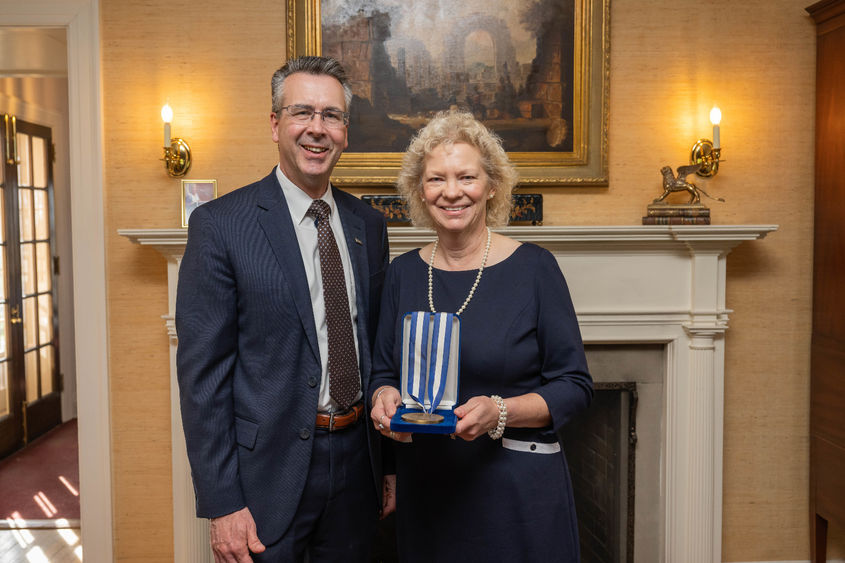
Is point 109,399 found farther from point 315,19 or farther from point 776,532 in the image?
point 776,532

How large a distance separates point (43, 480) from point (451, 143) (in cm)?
398

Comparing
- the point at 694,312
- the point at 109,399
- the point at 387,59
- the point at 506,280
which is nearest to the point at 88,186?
the point at 109,399

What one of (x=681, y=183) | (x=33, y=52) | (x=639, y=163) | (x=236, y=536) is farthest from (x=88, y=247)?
(x=681, y=183)

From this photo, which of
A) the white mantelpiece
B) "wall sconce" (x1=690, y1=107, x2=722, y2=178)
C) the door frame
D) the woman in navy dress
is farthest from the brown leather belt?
"wall sconce" (x1=690, y1=107, x2=722, y2=178)

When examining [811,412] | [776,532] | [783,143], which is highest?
[783,143]

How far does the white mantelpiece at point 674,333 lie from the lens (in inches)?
110

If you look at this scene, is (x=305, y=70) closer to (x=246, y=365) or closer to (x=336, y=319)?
(x=336, y=319)

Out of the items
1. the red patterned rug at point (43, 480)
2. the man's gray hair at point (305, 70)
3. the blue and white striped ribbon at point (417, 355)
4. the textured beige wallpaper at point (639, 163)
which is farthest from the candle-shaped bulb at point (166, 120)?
the red patterned rug at point (43, 480)

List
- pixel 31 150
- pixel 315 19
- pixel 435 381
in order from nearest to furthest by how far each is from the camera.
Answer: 1. pixel 435 381
2. pixel 315 19
3. pixel 31 150

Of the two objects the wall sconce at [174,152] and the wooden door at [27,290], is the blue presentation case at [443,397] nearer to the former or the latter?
the wall sconce at [174,152]

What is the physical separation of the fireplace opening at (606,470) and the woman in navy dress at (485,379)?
4.73 ft

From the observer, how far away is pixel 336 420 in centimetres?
163

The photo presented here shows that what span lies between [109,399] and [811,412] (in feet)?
10.2

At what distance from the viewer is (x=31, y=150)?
16.2 feet
